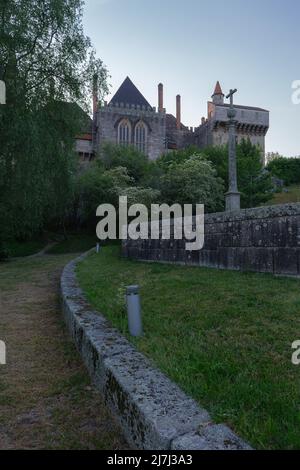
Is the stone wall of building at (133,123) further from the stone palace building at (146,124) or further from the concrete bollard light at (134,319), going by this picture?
the concrete bollard light at (134,319)

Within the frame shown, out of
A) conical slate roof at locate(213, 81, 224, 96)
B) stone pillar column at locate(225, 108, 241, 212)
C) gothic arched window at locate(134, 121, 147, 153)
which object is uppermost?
conical slate roof at locate(213, 81, 224, 96)

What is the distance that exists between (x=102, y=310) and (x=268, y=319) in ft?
5.82

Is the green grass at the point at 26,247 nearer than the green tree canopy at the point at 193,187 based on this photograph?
No

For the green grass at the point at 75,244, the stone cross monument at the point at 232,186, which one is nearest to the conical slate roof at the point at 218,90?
the green grass at the point at 75,244

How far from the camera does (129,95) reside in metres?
47.3

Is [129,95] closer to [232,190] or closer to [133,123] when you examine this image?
[133,123]

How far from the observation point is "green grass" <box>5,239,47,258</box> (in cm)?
2373

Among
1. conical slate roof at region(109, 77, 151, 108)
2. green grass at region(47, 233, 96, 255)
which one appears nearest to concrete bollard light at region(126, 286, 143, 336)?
green grass at region(47, 233, 96, 255)

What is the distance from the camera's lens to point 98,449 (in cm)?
181

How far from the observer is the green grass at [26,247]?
77.9 ft

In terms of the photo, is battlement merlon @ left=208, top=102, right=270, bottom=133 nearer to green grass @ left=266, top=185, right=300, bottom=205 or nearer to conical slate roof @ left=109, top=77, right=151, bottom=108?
conical slate roof @ left=109, top=77, right=151, bottom=108

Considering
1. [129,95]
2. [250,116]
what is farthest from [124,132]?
[250,116]

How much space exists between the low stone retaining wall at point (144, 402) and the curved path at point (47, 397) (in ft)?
0.35

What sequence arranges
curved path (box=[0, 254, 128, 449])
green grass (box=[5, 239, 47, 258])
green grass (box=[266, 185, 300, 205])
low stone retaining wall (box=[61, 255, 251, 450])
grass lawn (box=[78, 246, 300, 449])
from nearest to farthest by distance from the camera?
low stone retaining wall (box=[61, 255, 251, 450]) < grass lawn (box=[78, 246, 300, 449]) < curved path (box=[0, 254, 128, 449]) < green grass (box=[5, 239, 47, 258]) < green grass (box=[266, 185, 300, 205])
